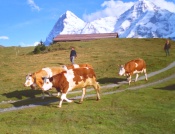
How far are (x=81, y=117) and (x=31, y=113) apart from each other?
13.1 feet

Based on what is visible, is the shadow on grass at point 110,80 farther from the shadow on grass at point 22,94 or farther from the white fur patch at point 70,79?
the white fur patch at point 70,79

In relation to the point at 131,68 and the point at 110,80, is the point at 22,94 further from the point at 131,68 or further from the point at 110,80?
the point at 131,68

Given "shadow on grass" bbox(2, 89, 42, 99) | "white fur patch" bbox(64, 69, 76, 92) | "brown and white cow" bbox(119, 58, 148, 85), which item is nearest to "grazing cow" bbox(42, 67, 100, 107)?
"white fur patch" bbox(64, 69, 76, 92)

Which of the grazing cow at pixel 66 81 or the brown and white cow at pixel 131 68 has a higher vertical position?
the brown and white cow at pixel 131 68

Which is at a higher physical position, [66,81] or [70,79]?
[70,79]

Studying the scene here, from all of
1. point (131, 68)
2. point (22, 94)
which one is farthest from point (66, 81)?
point (131, 68)

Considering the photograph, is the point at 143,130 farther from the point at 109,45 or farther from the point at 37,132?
the point at 109,45

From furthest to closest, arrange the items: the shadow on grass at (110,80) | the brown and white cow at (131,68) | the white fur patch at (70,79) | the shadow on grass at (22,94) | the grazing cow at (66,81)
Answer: the shadow on grass at (110,80) → the brown and white cow at (131,68) → the shadow on grass at (22,94) → the white fur patch at (70,79) → the grazing cow at (66,81)

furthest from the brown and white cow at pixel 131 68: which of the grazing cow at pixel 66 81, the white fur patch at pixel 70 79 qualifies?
the white fur patch at pixel 70 79

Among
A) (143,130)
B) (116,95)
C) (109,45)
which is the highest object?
(109,45)

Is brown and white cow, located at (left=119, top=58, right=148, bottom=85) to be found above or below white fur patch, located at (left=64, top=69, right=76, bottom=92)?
above

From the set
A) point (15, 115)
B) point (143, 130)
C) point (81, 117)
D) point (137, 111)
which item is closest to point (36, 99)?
point (15, 115)

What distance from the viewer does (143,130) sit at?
675 inches

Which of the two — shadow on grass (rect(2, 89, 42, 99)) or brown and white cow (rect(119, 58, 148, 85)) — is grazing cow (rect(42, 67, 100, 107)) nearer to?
shadow on grass (rect(2, 89, 42, 99))
